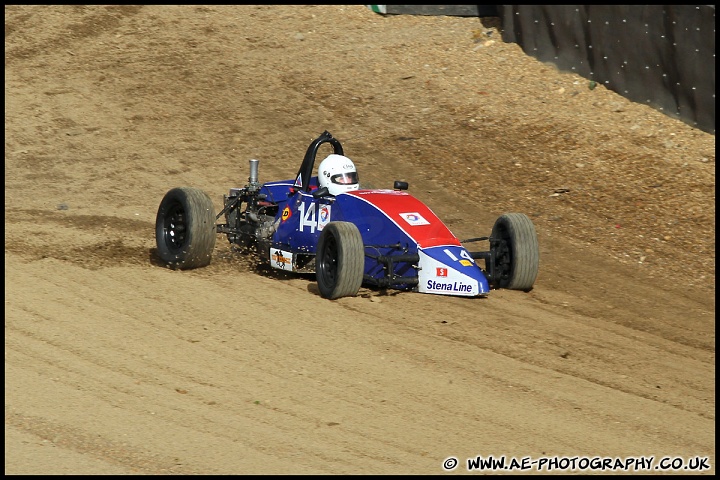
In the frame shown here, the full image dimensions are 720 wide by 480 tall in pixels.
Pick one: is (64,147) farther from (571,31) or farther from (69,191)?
(571,31)

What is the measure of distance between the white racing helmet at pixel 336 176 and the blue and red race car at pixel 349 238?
11mm

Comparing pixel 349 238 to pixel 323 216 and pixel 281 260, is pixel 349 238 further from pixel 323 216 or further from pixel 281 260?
pixel 281 260

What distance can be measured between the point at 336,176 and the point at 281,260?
3.80ft

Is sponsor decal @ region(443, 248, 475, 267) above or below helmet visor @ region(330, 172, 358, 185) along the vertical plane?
below

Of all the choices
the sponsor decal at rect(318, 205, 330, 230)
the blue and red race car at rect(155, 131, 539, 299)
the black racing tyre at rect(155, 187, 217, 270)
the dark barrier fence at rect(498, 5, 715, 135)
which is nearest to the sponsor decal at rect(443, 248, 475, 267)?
the blue and red race car at rect(155, 131, 539, 299)

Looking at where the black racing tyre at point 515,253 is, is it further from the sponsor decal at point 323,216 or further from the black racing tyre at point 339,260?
the sponsor decal at point 323,216

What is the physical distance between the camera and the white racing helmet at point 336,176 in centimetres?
1180

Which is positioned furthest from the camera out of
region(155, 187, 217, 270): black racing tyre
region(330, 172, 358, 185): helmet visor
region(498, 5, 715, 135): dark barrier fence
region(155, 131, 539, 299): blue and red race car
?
region(498, 5, 715, 135): dark barrier fence

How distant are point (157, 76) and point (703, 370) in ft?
47.4

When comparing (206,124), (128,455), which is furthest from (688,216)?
(128,455)

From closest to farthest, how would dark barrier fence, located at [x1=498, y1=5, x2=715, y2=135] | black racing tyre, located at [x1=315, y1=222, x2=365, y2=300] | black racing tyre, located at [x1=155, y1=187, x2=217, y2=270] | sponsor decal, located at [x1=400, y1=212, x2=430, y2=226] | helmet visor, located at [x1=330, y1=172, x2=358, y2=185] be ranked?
1. black racing tyre, located at [x1=315, y1=222, x2=365, y2=300]
2. sponsor decal, located at [x1=400, y1=212, x2=430, y2=226]
3. black racing tyre, located at [x1=155, y1=187, x2=217, y2=270]
4. helmet visor, located at [x1=330, y1=172, x2=358, y2=185]
5. dark barrier fence, located at [x1=498, y1=5, x2=715, y2=135]

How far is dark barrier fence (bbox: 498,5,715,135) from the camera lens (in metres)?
17.1

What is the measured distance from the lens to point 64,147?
18.2 meters

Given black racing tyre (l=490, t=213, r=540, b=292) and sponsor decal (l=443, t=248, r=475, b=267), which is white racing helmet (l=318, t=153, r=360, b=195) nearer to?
sponsor decal (l=443, t=248, r=475, b=267)
